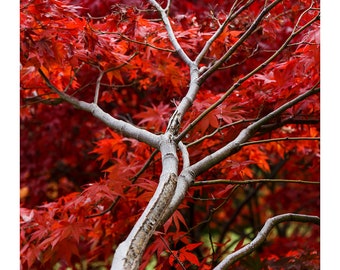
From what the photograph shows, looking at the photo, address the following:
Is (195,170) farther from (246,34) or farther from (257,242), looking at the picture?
(246,34)

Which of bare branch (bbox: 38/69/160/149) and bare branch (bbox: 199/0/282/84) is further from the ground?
bare branch (bbox: 199/0/282/84)

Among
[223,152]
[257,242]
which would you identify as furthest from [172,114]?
[257,242]

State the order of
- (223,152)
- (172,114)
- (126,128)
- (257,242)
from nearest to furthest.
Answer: (257,242) < (223,152) < (126,128) < (172,114)

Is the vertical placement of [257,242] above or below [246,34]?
below

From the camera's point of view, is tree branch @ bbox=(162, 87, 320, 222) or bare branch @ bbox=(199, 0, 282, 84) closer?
tree branch @ bbox=(162, 87, 320, 222)

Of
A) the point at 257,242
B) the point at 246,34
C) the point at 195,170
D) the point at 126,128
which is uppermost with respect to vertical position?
the point at 246,34

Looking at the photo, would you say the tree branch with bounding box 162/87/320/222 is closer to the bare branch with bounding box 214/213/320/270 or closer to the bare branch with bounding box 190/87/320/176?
the bare branch with bounding box 190/87/320/176

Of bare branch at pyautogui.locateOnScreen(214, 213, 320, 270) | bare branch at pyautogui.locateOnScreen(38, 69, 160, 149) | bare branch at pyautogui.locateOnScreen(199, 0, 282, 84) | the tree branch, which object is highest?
bare branch at pyautogui.locateOnScreen(199, 0, 282, 84)

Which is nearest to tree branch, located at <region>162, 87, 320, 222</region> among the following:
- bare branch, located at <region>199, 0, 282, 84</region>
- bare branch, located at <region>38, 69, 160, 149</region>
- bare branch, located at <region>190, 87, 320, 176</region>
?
bare branch, located at <region>190, 87, 320, 176</region>

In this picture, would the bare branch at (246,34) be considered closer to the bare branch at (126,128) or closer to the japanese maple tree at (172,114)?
the japanese maple tree at (172,114)

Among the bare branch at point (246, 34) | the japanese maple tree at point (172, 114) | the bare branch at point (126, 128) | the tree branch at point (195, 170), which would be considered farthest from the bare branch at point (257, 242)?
the bare branch at point (246, 34)

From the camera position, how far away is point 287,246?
14.2 ft
